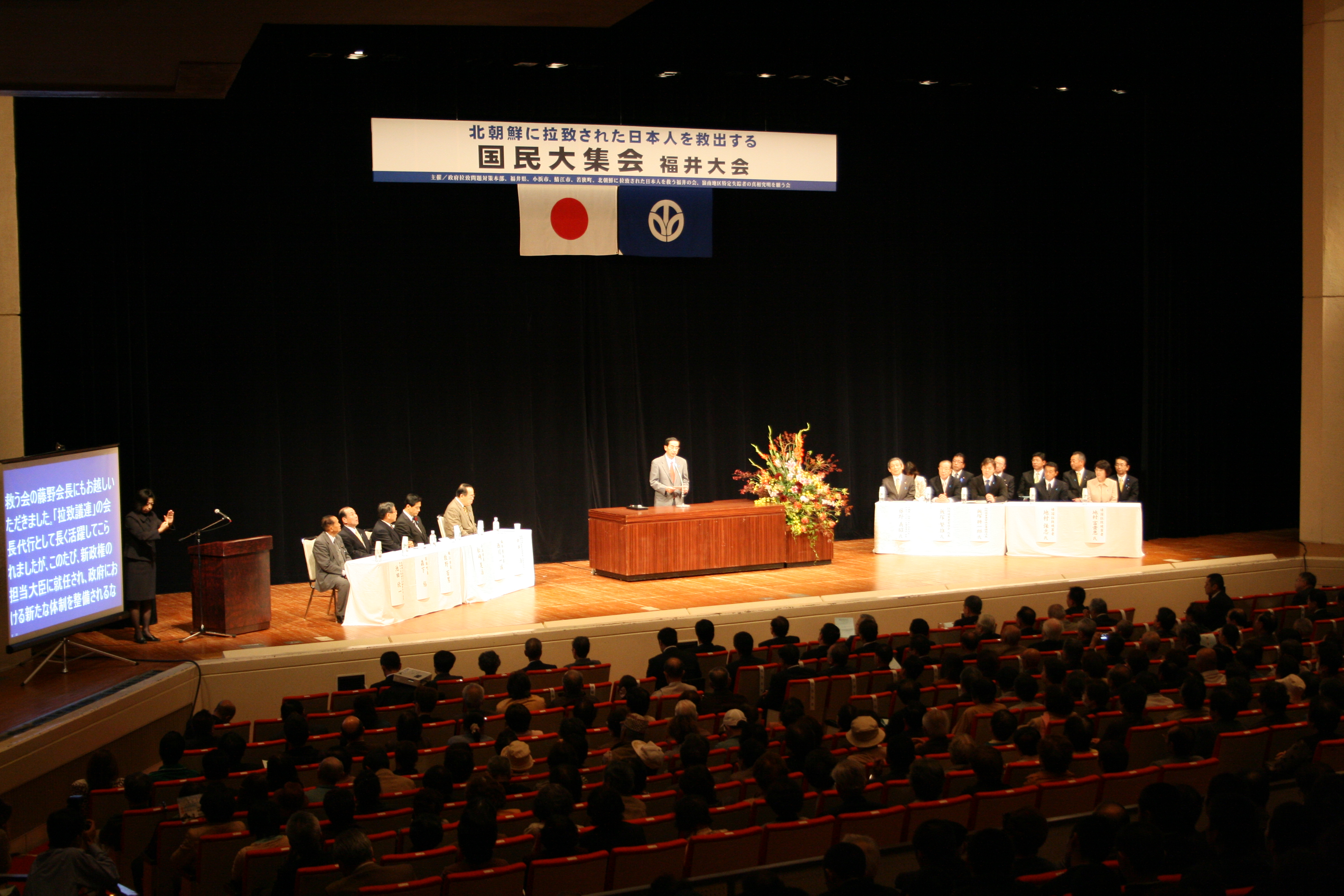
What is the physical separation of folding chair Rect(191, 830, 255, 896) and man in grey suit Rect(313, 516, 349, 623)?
16.9 feet

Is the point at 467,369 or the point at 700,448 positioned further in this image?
the point at 700,448

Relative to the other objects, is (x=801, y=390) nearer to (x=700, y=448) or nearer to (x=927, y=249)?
(x=700, y=448)

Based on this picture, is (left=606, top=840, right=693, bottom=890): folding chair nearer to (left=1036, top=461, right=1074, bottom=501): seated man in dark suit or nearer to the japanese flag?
the japanese flag

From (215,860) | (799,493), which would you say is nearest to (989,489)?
(799,493)

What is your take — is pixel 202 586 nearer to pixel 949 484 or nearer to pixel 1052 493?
pixel 949 484

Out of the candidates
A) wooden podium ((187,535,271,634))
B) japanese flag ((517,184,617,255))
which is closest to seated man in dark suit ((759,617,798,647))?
wooden podium ((187,535,271,634))

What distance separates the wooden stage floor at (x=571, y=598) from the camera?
25.2ft

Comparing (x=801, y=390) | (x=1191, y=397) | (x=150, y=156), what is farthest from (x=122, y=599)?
(x=1191, y=397)

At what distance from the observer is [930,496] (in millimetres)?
12500

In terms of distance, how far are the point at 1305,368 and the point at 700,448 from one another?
6.34 m

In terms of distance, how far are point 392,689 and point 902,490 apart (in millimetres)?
7140
